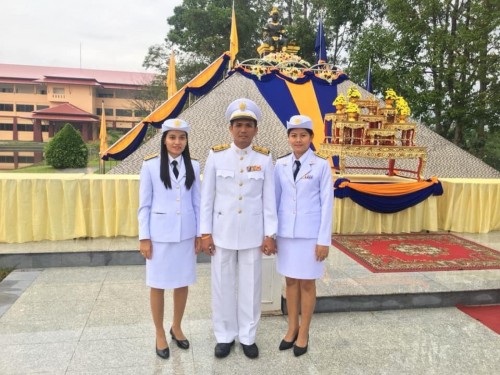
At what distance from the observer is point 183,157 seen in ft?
6.97

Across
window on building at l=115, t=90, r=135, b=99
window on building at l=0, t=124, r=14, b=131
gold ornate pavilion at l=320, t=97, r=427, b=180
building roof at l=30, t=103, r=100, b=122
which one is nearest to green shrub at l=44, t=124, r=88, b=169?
gold ornate pavilion at l=320, t=97, r=427, b=180

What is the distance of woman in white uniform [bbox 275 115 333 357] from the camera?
209 cm

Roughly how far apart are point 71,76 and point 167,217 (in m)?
32.1

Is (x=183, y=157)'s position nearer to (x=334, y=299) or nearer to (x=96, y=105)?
(x=334, y=299)

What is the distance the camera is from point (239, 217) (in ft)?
6.68

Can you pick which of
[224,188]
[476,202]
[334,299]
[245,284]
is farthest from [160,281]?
[476,202]

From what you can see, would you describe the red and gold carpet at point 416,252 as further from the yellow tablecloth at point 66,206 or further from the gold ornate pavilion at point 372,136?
the yellow tablecloth at point 66,206

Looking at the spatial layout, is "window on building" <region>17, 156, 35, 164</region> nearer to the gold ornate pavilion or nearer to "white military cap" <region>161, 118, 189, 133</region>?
the gold ornate pavilion

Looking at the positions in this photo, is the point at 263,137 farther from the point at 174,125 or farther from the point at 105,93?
the point at 105,93

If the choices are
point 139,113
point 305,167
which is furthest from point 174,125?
point 139,113

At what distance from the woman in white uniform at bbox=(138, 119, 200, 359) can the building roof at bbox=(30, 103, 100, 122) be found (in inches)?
1115

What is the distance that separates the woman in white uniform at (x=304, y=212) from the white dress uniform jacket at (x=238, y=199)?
4.3 inches

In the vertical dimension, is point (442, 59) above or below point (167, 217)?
above

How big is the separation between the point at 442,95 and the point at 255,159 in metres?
10.6
